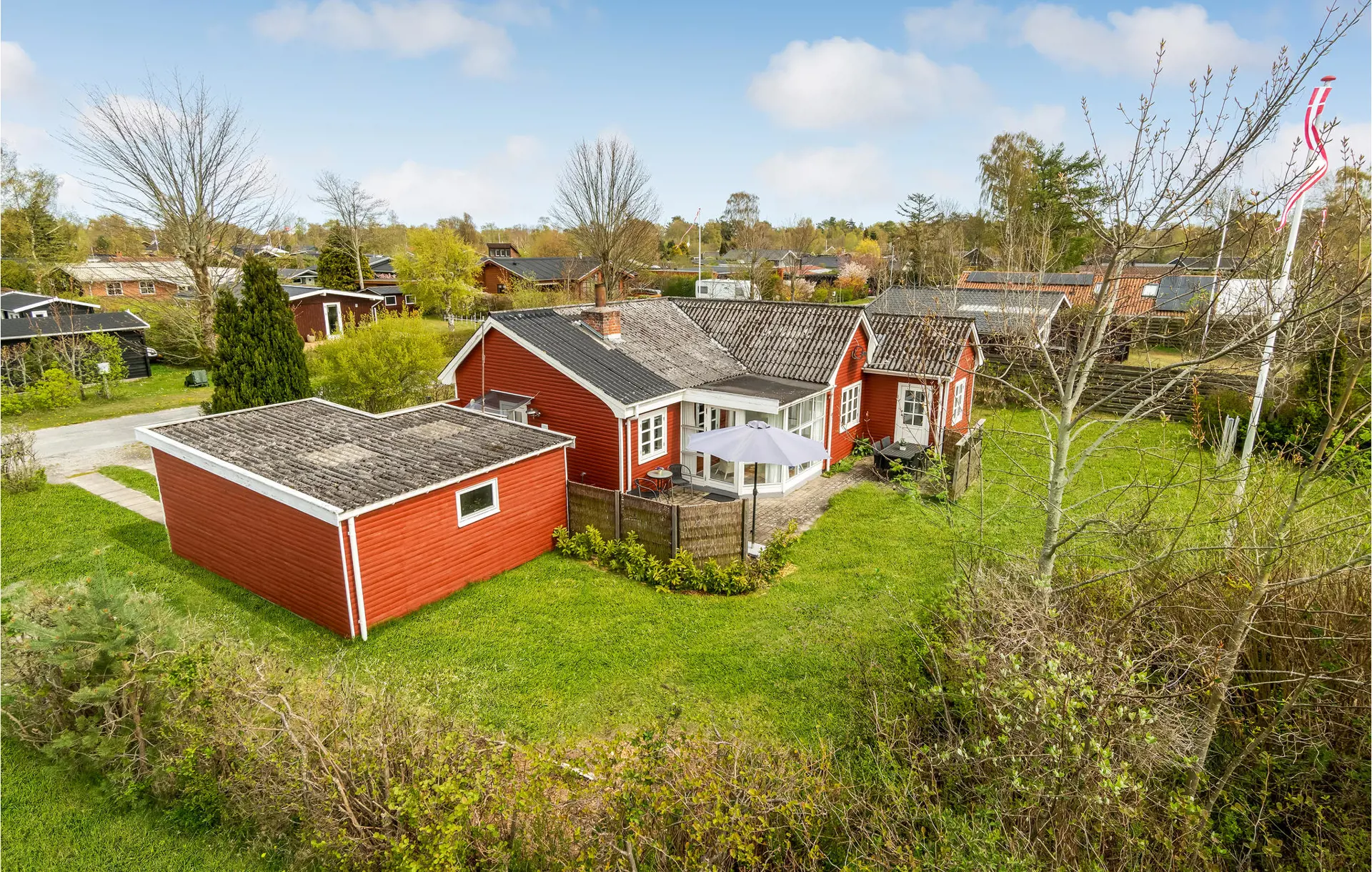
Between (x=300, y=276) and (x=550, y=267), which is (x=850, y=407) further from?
(x=300, y=276)

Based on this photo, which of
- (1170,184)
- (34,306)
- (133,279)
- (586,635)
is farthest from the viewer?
(133,279)

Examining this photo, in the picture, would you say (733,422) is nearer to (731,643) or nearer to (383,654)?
(731,643)

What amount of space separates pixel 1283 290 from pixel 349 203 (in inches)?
2206

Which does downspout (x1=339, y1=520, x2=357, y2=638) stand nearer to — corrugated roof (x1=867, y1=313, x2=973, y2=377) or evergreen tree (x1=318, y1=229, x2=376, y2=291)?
corrugated roof (x1=867, y1=313, x2=973, y2=377)

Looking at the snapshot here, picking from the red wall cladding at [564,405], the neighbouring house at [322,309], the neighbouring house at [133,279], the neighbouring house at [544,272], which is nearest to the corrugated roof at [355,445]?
the red wall cladding at [564,405]

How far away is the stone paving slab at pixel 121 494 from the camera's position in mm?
14648

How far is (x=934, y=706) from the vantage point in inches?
249

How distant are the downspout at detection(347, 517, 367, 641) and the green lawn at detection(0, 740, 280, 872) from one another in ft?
10.9

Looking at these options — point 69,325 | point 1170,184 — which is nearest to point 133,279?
point 69,325

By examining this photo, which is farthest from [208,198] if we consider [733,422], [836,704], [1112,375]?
[1112,375]

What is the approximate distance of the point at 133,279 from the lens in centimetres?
4353

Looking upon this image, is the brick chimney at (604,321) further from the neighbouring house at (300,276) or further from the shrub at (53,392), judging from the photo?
the neighbouring house at (300,276)

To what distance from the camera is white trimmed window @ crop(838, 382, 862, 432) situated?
18.2m

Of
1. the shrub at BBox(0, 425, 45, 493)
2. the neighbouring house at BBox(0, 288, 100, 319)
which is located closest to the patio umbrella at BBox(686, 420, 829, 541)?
the shrub at BBox(0, 425, 45, 493)
